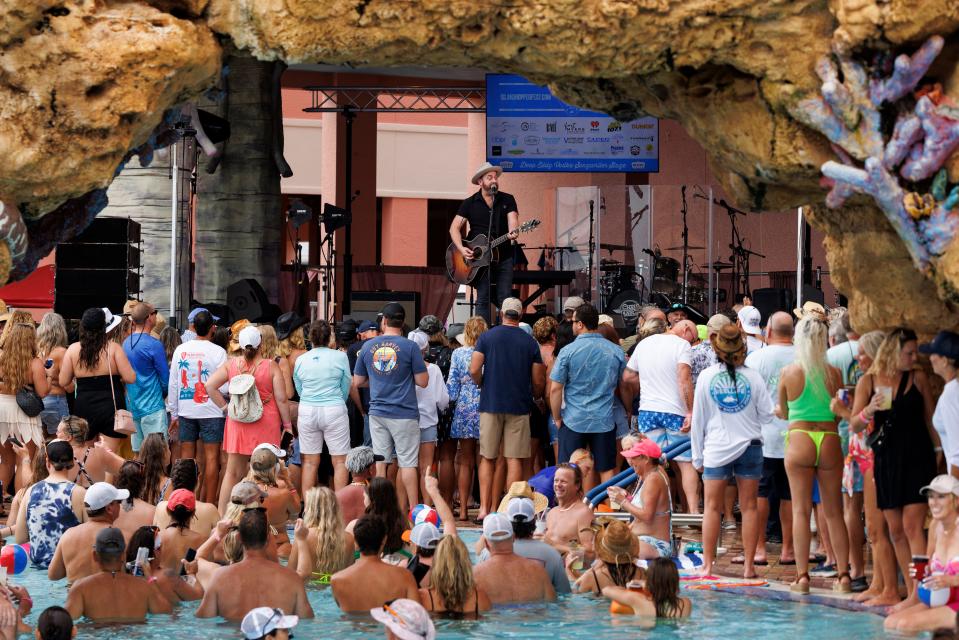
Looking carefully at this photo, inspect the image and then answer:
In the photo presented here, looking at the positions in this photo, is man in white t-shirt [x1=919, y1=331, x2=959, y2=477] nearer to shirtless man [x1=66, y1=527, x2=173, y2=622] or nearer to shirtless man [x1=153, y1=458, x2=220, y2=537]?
shirtless man [x1=66, y1=527, x2=173, y2=622]

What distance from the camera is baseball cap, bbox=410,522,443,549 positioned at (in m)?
8.40

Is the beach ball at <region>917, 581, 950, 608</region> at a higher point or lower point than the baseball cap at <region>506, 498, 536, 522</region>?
lower

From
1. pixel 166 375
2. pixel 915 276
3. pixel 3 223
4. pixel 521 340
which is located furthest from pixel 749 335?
pixel 3 223

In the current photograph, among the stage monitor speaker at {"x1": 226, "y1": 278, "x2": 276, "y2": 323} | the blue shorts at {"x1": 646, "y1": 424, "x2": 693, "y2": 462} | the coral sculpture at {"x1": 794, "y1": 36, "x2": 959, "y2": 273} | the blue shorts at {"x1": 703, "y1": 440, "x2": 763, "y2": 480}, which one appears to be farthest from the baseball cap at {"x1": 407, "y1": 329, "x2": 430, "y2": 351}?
the coral sculpture at {"x1": 794, "y1": 36, "x2": 959, "y2": 273}

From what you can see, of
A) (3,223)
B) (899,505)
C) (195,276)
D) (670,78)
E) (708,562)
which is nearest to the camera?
(3,223)

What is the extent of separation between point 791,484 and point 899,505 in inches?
40.9

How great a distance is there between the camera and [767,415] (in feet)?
30.8

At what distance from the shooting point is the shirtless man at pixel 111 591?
777 centimetres

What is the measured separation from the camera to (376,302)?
20406mm

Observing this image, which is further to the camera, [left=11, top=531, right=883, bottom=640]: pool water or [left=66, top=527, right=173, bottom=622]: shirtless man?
[left=11, top=531, right=883, bottom=640]: pool water

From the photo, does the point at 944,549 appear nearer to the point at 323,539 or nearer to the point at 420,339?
the point at 323,539

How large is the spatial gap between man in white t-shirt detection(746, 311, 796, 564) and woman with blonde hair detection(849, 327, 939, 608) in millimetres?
1398

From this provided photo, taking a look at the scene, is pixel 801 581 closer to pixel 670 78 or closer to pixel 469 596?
pixel 469 596

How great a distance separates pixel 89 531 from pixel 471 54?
3712 millimetres
